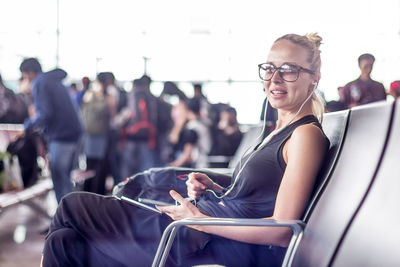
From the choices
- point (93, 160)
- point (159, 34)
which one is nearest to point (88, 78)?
point (93, 160)

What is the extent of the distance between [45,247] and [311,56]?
808 mm

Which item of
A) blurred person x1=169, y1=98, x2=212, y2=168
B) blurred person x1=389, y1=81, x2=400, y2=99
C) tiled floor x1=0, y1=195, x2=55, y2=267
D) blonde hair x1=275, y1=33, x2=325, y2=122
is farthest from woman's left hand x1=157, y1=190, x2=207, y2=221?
blurred person x1=169, y1=98, x2=212, y2=168

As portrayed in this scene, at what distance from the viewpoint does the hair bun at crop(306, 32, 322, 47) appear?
Answer: 112cm

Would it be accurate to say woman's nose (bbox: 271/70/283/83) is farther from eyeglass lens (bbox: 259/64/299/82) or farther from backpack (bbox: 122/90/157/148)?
backpack (bbox: 122/90/157/148)

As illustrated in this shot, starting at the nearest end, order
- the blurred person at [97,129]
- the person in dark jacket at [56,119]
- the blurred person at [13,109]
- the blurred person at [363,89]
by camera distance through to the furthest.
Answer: the blurred person at [363,89], the person in dark jacket at [56,119], the blurred person at [13,109], the blurred person at [97,129]

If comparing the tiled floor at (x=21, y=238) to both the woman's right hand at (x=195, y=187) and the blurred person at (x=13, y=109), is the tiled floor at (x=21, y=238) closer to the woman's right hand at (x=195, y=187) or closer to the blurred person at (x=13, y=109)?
the blurred person at (x=13, y=109)

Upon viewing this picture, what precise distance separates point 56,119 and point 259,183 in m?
2.15

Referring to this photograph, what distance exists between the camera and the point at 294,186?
1027 millimetres

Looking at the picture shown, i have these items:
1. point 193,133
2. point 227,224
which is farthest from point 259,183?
point 193,133

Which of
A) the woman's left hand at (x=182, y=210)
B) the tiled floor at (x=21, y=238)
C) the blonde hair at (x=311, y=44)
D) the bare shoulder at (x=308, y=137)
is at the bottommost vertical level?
the tiled floor at (x=21, y=238)

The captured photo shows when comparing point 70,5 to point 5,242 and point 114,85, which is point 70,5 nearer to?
point 114,85

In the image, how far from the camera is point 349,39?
6.60ft

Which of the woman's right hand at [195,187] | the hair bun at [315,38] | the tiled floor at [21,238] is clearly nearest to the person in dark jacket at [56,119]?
the tiled floor at [21,238]

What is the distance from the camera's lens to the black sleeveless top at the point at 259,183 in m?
1.09
